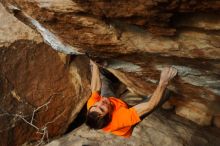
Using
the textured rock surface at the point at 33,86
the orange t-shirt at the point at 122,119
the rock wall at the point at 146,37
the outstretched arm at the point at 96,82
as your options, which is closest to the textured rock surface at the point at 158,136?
the rock wall at the point at 146,37

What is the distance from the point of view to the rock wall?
3.46 meters

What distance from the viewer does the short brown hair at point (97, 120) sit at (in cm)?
434

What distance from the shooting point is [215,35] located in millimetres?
3631

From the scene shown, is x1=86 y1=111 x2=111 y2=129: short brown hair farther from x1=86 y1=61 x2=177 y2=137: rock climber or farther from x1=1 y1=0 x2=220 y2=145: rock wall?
x1=1 y1=0 x2=220 y2=145: rock wall

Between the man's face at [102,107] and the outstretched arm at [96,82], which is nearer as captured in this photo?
the man's face at [102,107]

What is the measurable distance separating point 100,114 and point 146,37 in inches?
35.7

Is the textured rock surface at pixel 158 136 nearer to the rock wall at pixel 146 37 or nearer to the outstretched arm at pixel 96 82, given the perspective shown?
the rock wall at pixel 146 37

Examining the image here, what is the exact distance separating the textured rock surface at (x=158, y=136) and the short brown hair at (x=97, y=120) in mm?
1305

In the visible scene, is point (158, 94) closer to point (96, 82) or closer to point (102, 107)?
point (102, 107)

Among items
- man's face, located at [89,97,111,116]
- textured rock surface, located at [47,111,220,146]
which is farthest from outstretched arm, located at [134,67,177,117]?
textured rock surface, located at [47,111,220,146]

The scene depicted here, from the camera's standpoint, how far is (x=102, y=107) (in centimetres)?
438

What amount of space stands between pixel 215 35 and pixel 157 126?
2.50 meters

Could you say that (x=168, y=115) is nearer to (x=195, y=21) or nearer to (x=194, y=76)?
(x=194, y=76)

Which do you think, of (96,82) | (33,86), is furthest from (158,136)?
(33,86)
